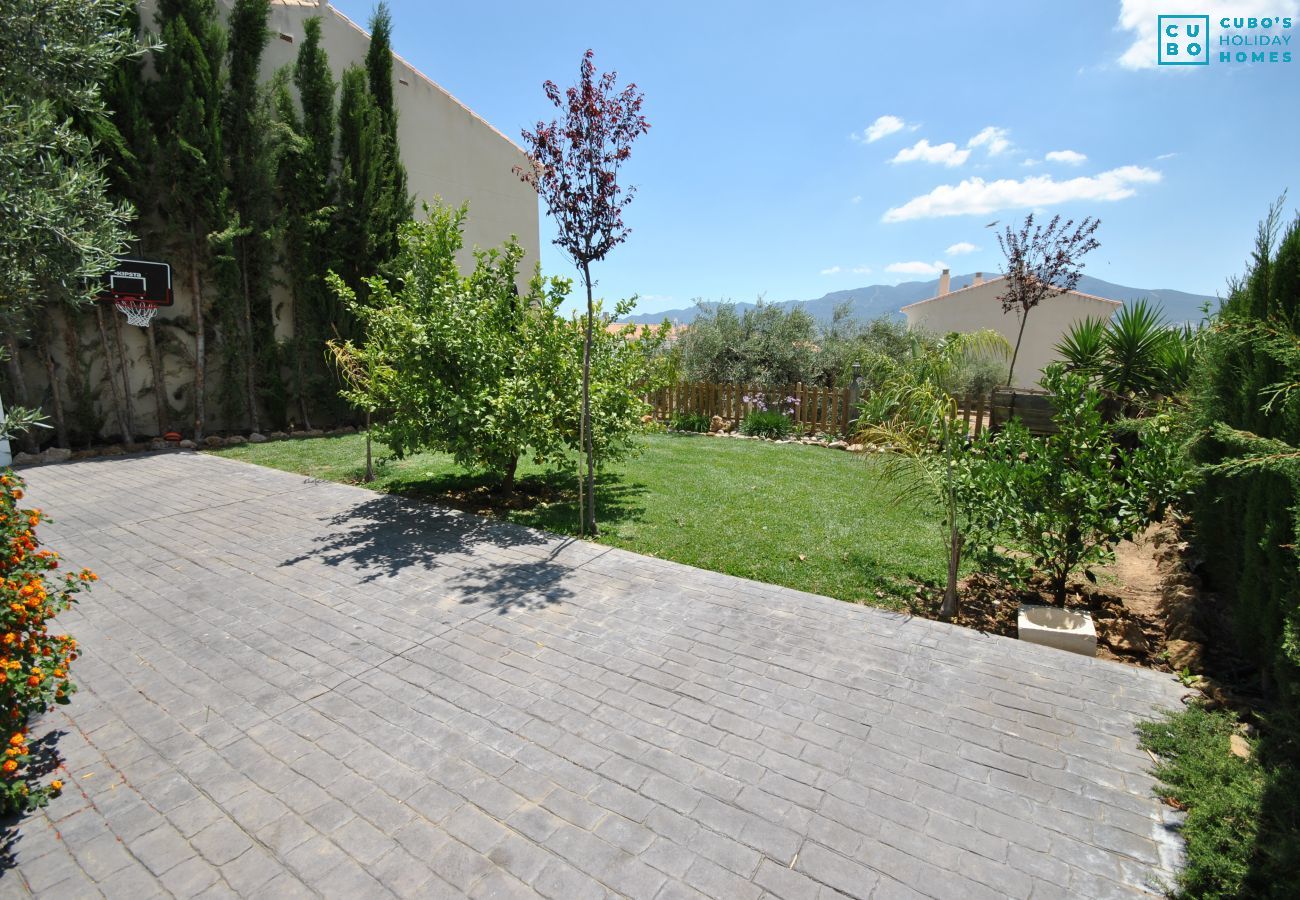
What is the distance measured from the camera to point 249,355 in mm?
11734

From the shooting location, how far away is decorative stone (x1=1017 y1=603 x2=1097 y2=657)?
4.11 meters

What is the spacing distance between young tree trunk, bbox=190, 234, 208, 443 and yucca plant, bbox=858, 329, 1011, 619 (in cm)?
1167

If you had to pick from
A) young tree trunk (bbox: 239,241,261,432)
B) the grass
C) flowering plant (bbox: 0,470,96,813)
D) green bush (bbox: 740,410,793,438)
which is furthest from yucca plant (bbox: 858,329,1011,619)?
young tree trunk (bbox: 239,241,261,432)

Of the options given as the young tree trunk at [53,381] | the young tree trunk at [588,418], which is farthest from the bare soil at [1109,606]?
the young tree trunk at [53,381]

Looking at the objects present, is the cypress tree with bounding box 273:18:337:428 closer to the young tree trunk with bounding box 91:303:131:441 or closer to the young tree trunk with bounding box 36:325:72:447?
the young tree trunk with bounding box 91:303:131:441

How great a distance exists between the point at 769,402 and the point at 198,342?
1129 cm

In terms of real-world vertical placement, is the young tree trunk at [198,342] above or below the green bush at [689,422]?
above

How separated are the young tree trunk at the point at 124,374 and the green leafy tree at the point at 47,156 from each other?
7.62 m

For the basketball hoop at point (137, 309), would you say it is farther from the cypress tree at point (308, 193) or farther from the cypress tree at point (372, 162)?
the cypress tree at point (372, 162)

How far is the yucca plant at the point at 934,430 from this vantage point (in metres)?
4.60

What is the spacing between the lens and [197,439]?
11.0m

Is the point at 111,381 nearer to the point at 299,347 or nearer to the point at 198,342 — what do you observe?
the point at 198,342

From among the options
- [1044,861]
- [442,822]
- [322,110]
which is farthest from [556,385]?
[322,110]

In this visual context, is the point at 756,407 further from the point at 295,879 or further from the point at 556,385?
the point at 295,879
